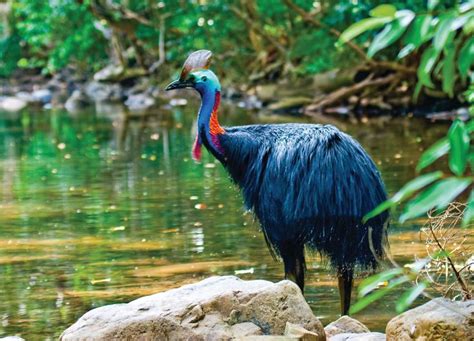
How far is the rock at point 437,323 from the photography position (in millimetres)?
4648

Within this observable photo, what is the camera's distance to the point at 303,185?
6.21m

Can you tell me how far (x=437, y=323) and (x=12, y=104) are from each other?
93.0 feet

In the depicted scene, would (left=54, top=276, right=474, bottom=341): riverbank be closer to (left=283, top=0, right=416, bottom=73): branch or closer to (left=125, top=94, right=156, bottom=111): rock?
(left=283, top=0, right=416, bottom=73): branch

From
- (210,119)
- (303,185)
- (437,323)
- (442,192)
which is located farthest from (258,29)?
(442,192)

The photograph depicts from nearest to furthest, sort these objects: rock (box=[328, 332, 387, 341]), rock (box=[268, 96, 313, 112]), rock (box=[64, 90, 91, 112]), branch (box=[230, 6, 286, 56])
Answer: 1. rock (box=[328, 332, 387, 341])
2. rock (box=[268, 96, 313, 112])
3. branch (box=[230, 6, 286, 56])
4. rock (box=[64, 90, 91, 112])

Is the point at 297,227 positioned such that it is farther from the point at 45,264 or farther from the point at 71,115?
the point at 71,115

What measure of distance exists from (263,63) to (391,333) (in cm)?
2472

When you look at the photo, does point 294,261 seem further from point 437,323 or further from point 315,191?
point 437,323

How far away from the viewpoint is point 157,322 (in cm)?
529

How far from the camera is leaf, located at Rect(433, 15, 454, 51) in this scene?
211cm

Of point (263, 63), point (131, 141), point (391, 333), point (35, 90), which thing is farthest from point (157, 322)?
point (35, 90)

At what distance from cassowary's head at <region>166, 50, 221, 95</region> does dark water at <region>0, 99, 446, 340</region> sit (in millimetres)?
1378

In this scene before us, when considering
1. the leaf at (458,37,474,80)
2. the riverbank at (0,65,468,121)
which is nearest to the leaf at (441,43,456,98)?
the leaf at (458,37,474,80)

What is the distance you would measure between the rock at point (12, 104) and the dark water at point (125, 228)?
39.8ft
